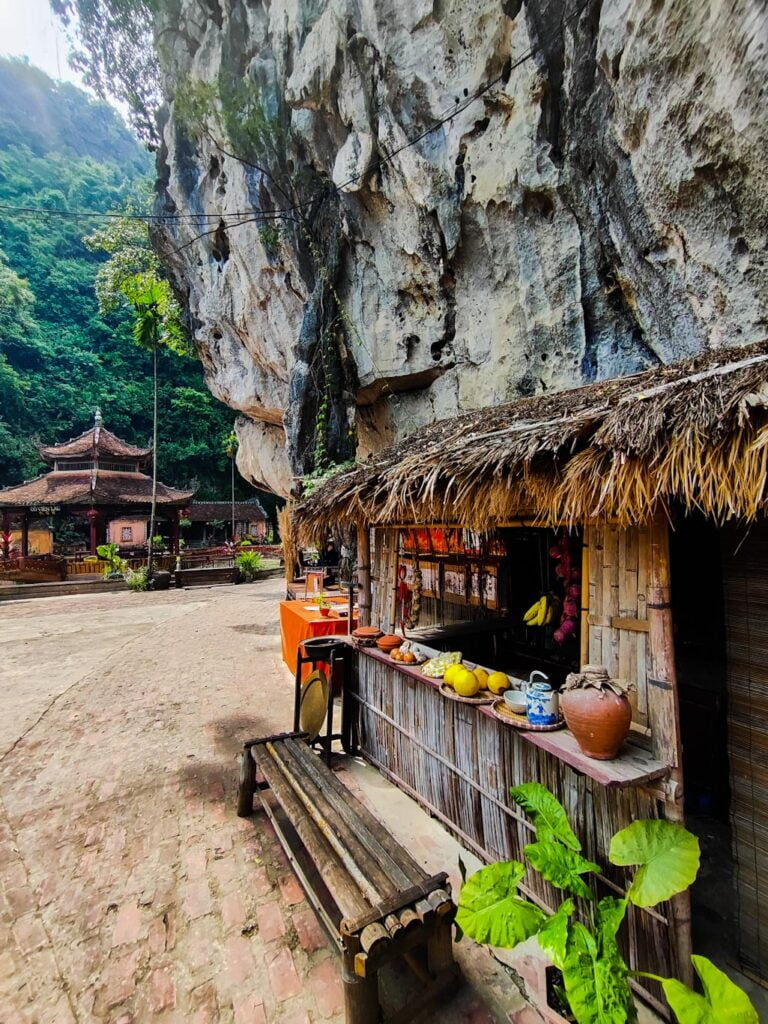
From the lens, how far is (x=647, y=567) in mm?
2373

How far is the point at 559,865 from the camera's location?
82.3 inches

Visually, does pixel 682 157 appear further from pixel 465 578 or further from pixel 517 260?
pixel 465 578

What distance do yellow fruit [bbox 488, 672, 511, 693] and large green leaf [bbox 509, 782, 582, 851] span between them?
75 cm

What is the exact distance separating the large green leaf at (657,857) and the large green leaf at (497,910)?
1.41 feet

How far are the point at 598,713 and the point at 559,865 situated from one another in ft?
2.35

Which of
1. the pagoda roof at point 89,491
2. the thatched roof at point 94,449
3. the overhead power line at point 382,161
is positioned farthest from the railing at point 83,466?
the overhead power line at point 382,161

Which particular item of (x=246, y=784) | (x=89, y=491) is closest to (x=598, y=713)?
(x=246, y=784)

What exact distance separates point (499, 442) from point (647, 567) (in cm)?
→ 110

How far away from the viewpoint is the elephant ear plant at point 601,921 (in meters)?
1.58

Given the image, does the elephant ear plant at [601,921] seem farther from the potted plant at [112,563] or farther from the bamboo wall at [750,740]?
the potted plant at [112,563]

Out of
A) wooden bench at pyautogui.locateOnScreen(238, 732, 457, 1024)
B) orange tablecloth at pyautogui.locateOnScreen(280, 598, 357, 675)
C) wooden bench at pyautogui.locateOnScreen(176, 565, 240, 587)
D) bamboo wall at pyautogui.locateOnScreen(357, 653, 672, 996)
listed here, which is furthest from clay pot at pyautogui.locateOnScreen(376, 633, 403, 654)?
wooden bench at pyautogui.locateOnScreen(176, 565, 240, 587)

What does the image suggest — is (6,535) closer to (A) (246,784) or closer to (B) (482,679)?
(A) (246,784)

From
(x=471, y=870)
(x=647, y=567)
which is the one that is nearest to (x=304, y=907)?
(x=471, y=870)

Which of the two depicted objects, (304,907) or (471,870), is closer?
(304,907)
